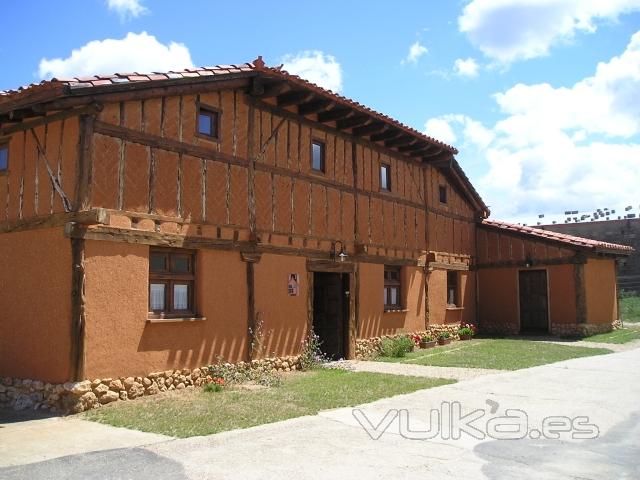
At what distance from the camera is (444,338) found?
1869 cm

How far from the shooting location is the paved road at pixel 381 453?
5.57 metres

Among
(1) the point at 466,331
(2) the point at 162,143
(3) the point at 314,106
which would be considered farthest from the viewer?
(1) the point at 466,331

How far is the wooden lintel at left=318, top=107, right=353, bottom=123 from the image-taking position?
47.1ft

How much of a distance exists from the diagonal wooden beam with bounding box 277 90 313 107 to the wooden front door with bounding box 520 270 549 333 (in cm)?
1234

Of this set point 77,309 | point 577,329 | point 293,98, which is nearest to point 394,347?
point 293,98

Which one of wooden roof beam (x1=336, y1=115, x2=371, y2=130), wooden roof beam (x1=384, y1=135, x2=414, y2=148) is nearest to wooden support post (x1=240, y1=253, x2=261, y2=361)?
wooden roof beam (x1=336, y1=115, x2=371, y2=130)

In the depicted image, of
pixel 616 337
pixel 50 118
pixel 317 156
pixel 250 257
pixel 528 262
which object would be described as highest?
pixel 317 156

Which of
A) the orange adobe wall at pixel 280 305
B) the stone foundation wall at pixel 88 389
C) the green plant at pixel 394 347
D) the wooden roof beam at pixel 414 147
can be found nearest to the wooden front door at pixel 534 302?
the wooden roof beam at pixel 414 147

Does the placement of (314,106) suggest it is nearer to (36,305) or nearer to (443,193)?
(36,305)

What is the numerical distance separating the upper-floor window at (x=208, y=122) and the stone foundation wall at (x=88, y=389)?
15.1 ft

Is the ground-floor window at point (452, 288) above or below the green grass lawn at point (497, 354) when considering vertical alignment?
above

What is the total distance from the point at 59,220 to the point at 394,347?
376 inches

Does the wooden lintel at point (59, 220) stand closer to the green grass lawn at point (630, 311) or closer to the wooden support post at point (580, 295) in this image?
the wooden support post at point (580, 295)

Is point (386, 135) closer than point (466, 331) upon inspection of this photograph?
Yes
